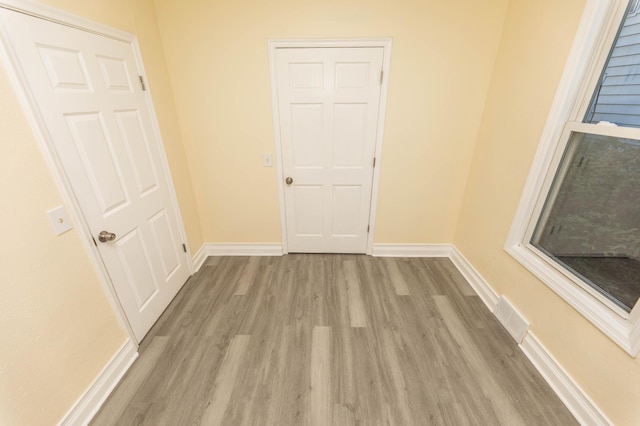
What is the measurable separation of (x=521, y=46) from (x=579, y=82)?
0.60m

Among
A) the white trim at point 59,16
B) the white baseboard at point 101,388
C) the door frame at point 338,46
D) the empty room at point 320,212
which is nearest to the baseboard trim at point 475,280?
the empty room at point 320,212

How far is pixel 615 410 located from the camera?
1.21 m

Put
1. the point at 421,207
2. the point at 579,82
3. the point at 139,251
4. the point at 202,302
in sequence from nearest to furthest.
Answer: the point at 579,82, the point at 139,251, the point at 202,302, the point at 421,207

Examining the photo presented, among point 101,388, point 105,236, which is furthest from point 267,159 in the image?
point 101,388

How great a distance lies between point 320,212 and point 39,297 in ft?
6.73

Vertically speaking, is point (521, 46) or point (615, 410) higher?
point (521, 46)

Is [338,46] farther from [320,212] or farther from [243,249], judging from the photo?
[243,249]

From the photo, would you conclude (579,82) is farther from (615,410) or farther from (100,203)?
(100,203)

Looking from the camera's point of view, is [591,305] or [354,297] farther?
[354,297]

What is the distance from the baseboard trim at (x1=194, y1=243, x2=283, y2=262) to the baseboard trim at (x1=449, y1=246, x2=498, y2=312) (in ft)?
6.19

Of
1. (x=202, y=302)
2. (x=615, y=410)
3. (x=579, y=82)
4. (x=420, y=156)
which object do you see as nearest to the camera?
(x=615, y=410)

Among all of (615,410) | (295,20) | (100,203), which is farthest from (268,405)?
(295,20)

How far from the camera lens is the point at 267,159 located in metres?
2.47

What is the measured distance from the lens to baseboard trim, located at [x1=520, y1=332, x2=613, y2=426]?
130cm
